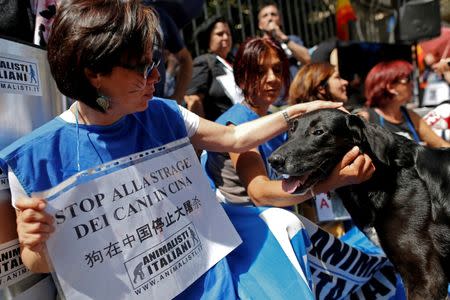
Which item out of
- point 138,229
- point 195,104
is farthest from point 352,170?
point 195,104

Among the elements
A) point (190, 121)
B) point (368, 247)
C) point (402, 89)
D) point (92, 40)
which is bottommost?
point (368, 247)

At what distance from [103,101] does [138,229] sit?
1.57 ft

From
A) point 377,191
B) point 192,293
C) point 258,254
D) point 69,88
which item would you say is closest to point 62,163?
point 69,88

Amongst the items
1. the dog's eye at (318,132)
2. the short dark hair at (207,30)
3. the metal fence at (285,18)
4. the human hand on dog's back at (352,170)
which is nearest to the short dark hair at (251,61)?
the dog's eye at (318,132)

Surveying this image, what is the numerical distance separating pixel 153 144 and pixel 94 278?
0.58 meters

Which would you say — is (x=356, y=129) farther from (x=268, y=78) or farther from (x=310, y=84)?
(x=310, y=84)

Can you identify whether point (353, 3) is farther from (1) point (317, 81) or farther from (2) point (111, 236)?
(2) point (111, 236)

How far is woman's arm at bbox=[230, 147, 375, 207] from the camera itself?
2.41 meters

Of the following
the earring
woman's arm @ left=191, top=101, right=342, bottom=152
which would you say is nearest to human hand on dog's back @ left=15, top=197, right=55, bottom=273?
the earring

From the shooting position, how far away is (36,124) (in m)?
2.02

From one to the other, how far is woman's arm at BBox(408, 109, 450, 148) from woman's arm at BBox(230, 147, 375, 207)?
6.99 feet

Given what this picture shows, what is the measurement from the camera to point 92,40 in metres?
1.75

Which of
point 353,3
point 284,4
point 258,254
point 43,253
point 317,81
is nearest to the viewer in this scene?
point 43,253

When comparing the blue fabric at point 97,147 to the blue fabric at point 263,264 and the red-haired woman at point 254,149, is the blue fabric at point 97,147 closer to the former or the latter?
the blue fabric at point 263,264
